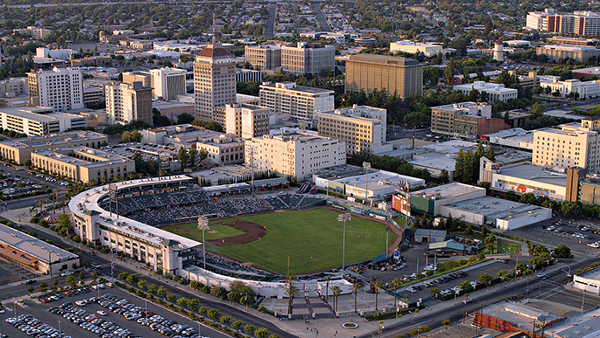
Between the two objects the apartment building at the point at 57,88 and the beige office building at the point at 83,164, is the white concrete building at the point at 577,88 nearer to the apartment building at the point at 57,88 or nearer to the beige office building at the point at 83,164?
the apartment building at the point at 57,88

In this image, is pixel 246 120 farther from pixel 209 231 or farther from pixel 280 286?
pixel 280 286

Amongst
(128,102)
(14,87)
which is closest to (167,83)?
(128,102)

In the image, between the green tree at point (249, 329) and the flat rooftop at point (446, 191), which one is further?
the flat rooftop at point (446, 191)

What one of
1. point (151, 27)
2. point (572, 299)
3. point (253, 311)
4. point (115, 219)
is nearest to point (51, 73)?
point (115, 219)

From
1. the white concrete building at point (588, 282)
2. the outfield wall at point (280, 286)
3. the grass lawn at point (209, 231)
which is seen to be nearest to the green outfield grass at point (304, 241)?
the grass lawn at point (209, 231)

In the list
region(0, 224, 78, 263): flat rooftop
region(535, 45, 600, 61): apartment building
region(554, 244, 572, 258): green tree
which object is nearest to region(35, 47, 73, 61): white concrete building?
region(0, 224, 78, 263): flat rooftop

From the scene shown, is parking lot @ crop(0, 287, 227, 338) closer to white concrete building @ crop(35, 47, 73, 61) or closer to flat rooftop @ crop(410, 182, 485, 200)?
flat rooftop @ crop(410, 182, 485, 200)
